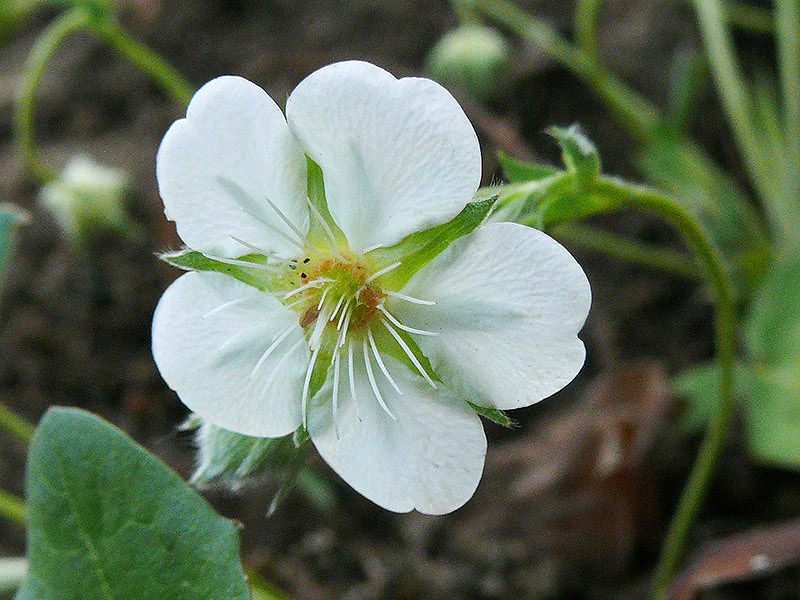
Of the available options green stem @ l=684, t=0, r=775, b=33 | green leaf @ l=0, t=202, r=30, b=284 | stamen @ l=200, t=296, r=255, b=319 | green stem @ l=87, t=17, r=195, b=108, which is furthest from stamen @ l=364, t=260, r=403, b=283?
A: green stem @ l=684, t=0, r=775, b=33

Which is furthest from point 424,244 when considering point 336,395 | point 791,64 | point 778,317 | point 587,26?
point 791,64

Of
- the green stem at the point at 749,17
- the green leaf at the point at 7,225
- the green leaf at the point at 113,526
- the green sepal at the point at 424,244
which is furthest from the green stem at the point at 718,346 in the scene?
the green stem at the point at 749,17

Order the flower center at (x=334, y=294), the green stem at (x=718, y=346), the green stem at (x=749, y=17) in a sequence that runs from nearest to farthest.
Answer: the flower center at (x=334, y=294), the green stem at (x=718, y=346), the green stem at (x=749, y=17)

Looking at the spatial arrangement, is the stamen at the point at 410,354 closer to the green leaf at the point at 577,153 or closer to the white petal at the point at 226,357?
the white petal at the point at 226,357

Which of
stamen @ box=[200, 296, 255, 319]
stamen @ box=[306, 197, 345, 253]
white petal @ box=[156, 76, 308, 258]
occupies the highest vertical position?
white petal @ box=[156, 76, 308, 258]

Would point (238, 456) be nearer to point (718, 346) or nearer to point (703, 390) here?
point (718, 346)

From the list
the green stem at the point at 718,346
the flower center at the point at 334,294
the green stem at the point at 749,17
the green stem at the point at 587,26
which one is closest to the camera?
the flower center at the point at 334,294

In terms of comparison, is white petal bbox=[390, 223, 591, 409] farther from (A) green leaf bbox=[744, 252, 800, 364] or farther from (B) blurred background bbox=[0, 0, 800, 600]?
(A) green leaf bbox=[744, 252, 800, 364]
